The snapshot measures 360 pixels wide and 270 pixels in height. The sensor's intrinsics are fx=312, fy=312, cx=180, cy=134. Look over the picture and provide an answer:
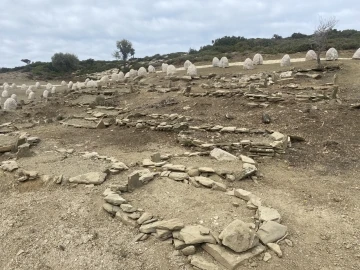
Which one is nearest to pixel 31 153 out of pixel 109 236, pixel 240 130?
pixel 109 236

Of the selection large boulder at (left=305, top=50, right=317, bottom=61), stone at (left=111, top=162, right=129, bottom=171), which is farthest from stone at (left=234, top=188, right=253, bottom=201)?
large boulder at (left=305, top=50, right=317, bottom=61)

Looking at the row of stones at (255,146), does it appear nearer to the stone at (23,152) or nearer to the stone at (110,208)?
the stone at (110,208)

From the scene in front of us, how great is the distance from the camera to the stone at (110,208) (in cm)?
548

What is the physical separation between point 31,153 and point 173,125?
447cm

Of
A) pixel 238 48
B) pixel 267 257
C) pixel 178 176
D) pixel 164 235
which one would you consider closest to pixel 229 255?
pixel 267 257

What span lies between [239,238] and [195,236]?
0.62 m

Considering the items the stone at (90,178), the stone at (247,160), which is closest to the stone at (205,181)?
the stone at (247,160)

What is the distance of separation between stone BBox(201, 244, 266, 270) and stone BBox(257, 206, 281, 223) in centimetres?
66

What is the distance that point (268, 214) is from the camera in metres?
5.03

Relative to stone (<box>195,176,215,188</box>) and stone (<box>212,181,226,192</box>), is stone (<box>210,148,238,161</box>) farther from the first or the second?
stone (<box>212,181,226,192</box>)

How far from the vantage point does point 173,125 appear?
10633 mm

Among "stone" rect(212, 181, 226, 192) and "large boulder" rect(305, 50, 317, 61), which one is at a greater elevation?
"large boulder" rect(305, 50, 317, 61)

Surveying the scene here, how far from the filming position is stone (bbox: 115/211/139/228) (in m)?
5.10

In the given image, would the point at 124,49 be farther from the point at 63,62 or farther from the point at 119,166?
the point at 119,166
